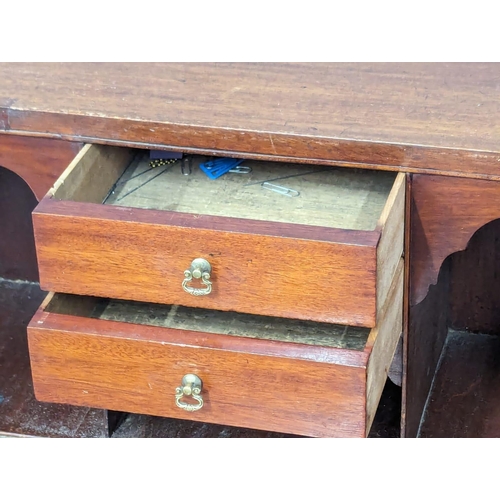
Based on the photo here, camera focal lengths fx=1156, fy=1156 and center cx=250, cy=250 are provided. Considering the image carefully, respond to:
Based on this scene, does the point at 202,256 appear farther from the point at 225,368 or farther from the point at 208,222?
the point at 225,368

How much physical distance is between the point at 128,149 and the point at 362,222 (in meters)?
0.40

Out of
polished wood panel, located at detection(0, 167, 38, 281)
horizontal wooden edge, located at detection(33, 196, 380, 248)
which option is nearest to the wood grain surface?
horizontal wooden edge, located at detection(33, 196, 380, 248)

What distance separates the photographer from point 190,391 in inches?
61.0

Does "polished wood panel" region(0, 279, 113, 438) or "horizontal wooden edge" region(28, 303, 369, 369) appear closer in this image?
"horizontal wooden edge" region(28, 303, 369, 369)

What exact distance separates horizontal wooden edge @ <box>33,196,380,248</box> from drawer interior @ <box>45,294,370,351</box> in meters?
0.16

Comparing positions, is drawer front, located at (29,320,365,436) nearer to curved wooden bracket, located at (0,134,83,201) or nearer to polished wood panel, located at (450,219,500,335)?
curved wooden bracket, located at (0,134,83,201)

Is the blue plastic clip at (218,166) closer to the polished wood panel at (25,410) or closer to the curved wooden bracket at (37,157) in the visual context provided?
the curved wooden bracket at (37,157)

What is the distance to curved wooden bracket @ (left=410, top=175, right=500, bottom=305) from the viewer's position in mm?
1572

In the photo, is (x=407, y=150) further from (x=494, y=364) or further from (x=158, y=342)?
(x=494, y=364)

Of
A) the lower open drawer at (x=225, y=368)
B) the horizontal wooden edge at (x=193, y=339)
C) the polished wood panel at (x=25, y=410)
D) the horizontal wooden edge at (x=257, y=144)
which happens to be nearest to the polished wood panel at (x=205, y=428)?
the polished wood panel at (x=25, y=410)

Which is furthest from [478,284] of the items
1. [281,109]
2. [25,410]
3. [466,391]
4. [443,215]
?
[25,410]

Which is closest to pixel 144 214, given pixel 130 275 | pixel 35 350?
pixel 130 275

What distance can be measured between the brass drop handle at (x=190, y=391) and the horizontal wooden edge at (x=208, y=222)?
0.21m

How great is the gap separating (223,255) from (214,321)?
23 cm
